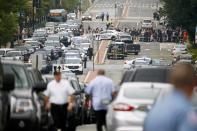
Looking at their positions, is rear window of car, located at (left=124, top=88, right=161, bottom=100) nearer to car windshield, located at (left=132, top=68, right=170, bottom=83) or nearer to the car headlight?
the car headlight

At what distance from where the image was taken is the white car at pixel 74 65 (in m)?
71.9

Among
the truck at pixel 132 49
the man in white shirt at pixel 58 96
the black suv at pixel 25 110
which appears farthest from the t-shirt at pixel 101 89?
the truck at pixel 132 49

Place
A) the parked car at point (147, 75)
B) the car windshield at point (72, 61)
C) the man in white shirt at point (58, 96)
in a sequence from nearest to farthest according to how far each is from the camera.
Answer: the man in white shirt at point (58, 96), the parked car at point (147, 75), the car windshield at point (72, 61)

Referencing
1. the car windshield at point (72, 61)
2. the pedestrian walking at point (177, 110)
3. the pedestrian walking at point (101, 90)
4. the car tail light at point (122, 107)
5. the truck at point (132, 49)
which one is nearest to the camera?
the pedestrian walking at point (177, 110)

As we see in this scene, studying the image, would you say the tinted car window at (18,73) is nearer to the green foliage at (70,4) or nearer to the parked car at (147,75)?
the parked car at (147,75)

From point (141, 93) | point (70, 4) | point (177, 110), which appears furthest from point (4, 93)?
point (70, 4)

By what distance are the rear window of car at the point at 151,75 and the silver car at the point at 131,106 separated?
2.86 metres

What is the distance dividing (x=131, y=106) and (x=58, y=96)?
2836mm

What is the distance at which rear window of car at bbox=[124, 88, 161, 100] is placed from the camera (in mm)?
15789

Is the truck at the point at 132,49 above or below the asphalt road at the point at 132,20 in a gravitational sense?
above

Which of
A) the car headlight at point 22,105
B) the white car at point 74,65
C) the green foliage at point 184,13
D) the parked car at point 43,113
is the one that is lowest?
the white car at point 74,65

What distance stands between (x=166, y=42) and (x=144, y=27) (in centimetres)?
2082

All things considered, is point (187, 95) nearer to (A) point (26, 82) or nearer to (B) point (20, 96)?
(B) point (20, 96)

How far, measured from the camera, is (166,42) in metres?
120
